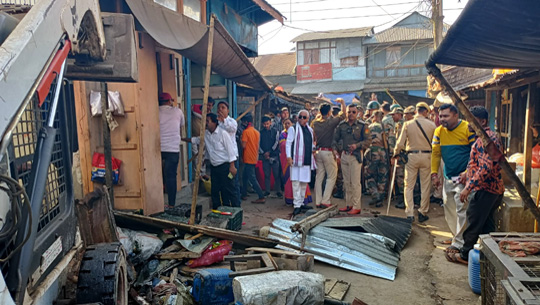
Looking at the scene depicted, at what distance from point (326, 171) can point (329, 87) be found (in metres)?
22.3

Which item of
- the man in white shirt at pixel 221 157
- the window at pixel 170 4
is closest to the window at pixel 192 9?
the window at pixel 170 4

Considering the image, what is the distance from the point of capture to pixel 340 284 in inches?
183

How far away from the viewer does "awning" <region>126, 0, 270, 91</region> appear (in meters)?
4.94

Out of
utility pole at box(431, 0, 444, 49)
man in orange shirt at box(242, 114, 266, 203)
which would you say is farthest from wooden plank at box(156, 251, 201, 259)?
utility pole at box(431, 0, 444, 49)

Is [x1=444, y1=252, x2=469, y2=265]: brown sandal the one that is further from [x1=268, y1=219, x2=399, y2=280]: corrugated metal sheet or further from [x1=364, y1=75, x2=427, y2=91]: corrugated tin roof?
[x1=364, y1=75, x2=427, y2=91]: corrugated tin roof

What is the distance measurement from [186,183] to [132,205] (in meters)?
2.33

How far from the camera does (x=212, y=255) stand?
4.85 metres

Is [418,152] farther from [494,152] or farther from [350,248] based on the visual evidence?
[494,152]

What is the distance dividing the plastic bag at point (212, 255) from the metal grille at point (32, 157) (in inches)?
91.9

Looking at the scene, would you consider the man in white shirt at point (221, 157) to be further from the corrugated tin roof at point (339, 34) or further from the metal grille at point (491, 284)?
the corrugated tin roof at point (339, 34)

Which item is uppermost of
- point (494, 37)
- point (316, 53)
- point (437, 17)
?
point (316, 53)

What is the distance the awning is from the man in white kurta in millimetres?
1793

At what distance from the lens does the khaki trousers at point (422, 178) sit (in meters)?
7.38

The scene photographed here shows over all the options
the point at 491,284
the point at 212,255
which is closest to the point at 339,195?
the point at 212,255
